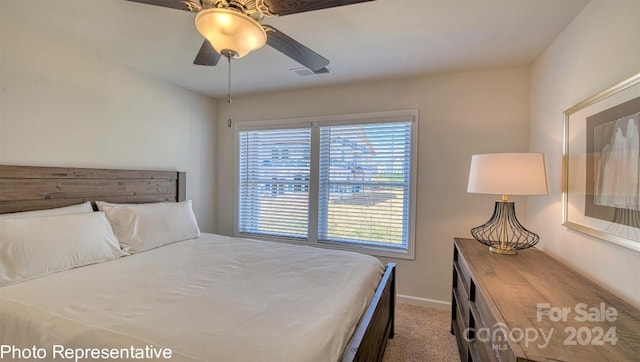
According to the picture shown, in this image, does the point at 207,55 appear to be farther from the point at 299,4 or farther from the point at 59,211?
the point at 59,211

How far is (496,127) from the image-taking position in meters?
2.80

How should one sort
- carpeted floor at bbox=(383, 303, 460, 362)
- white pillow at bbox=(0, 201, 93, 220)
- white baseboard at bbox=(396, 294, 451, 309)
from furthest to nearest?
1. white baseboard at bbox=(396, 294, 451, 309)
2. carpeted floor at bbox=(383, 303, 460, 362)
3. white pillow at bbox=(0, 201, 93, 220)

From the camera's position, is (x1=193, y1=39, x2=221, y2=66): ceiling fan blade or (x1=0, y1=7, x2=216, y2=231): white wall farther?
(x1=0, y1=7, x2=216, y2=231): white wall

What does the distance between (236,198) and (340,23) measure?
2716mm

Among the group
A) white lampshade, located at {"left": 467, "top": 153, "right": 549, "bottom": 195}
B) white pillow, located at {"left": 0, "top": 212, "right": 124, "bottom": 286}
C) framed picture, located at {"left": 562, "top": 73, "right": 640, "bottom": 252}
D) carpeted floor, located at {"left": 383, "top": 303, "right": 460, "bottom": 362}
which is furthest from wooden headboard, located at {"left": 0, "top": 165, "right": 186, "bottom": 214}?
framed picture, located at {"left": 562, "top": 73, "right": 640, "bottom": 252}

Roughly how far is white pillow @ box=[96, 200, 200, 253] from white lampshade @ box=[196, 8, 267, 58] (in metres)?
1.80

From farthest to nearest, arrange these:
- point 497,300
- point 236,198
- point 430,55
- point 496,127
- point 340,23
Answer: point 236,198 < point 496,127 < point 430,55 < point 340,23 < point 497,300

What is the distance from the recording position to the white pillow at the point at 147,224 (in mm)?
2402

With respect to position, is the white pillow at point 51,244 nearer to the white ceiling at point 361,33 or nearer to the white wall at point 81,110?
the white wall at point 81,110

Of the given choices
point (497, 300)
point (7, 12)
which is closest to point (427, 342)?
point (497, 300)

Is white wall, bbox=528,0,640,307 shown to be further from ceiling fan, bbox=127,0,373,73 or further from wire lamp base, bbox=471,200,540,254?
ceiling fan, bbox=127,0,373,73

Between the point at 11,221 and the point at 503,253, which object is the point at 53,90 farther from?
the point at 503,253

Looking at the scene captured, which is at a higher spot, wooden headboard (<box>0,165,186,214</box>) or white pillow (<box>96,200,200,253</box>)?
wooden headboard (<box>0,165,186,214</box>)

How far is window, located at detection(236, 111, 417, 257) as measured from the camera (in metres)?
3.17
